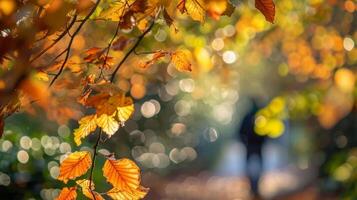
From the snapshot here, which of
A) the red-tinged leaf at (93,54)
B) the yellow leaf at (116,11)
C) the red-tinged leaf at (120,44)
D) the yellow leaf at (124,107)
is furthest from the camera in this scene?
the red-tinged leaf at (120,44)

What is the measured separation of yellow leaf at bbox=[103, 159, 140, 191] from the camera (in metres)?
1.93

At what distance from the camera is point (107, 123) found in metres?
1.96

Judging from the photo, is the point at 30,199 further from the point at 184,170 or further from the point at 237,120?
the point at 237,120

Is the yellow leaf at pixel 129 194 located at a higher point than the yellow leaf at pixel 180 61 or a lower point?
lower

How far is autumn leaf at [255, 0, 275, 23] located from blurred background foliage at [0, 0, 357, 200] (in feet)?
1.21

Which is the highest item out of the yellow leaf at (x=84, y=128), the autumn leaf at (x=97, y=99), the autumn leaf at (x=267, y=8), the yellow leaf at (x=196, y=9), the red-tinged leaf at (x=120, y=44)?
the red-tinged leaf at (x=120, y=44)

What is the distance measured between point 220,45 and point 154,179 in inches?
372

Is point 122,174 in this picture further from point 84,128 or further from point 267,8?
point 267,8

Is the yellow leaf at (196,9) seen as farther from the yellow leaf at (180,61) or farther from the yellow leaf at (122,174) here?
the yellow leaf at (122,174)

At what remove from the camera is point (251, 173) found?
13.6m

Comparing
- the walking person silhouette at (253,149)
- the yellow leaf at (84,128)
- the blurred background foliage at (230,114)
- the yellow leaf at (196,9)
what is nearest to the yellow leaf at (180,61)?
the blurred background foliage at (230,114)

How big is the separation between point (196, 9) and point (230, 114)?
16756mm

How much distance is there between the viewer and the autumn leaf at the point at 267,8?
1.76 meters

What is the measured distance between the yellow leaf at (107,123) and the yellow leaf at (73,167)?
105mm
